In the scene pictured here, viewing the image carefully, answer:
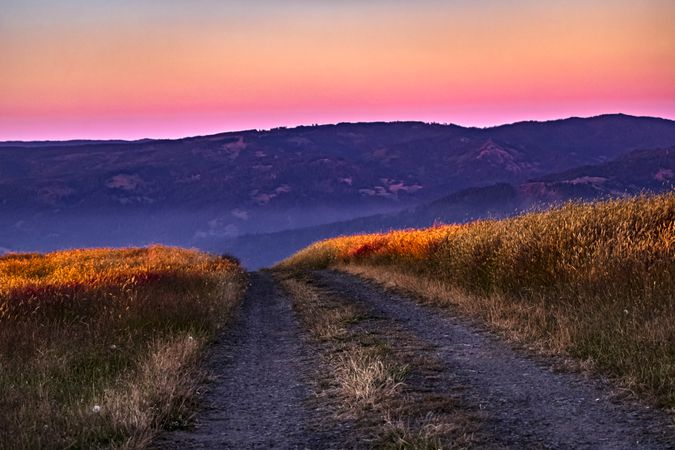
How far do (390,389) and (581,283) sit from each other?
207 inches

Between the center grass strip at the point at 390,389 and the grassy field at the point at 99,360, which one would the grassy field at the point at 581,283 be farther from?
the grassy field at the point at 99,360

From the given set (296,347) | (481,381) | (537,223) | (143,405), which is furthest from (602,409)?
(537,223)

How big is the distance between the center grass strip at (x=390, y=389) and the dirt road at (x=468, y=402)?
0.74 feet

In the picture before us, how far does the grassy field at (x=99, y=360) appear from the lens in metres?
6.20

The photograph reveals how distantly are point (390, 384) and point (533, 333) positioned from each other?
336 centimetres

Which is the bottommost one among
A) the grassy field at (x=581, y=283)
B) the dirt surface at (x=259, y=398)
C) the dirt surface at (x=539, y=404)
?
the dirt surface at (x=259, y=398)

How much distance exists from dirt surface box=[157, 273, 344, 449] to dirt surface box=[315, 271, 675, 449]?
5.80 ft

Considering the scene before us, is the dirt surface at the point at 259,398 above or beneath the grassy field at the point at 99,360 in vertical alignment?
beneath

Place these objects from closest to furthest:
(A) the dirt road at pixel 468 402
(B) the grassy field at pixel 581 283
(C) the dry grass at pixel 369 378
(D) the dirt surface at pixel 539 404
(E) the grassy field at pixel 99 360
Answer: (D) the dirt surface at pixel 539 404, (A) the dirt road at pixel 468 402, (E) the grassy field at pixel 99 360, (C) the dry grass at pixel 369 378, (B) the grassy field at pixel 581 283

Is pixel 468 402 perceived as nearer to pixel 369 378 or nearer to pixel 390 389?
pixel 390 389

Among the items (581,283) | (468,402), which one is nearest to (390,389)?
A: (468,402)

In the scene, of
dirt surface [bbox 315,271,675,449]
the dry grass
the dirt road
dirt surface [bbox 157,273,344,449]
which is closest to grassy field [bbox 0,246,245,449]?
dirt surface [bbox 157,273,344,449]

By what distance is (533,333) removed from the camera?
10.0 metres

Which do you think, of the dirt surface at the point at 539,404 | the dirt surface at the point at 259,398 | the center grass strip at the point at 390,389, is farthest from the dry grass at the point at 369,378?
the dirt surface at the point at 539,404
